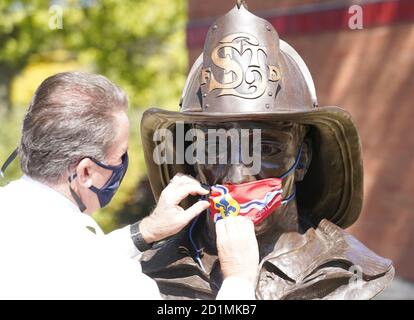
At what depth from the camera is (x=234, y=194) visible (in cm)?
274

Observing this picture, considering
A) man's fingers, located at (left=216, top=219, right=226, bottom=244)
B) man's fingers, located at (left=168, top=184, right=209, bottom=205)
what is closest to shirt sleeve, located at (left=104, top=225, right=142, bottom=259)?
man's fingers, located at (left=168, top=184, right=209, bottom=205)

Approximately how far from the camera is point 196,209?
2.82m

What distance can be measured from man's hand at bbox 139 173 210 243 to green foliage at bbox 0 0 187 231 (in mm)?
8798

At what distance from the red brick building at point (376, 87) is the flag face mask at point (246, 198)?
5.12 metres

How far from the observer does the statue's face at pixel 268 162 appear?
2738 mm

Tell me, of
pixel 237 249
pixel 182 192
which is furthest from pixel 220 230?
pixel 182 192

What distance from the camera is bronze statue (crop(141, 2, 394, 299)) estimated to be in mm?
2668

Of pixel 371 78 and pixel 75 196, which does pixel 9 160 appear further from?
pixel 371 78

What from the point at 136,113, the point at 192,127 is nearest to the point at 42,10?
the point at 136,113

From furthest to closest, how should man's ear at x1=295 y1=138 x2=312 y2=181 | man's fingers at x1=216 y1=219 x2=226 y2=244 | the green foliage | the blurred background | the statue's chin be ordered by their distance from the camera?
the green foliage, the blurred background, man's ear at x1=295 y1=138 x2=312 y2=181, the statue's chin, man's fingers at x1=216 y1=219 x2=226 y2=244

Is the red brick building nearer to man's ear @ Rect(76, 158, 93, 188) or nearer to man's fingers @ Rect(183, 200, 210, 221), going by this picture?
man's fingers @ Rect(183, 200, 210, 221)

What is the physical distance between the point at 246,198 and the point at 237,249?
0.24m

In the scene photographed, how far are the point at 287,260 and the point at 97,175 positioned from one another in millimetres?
708

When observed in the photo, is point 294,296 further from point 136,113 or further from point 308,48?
point 136,113
